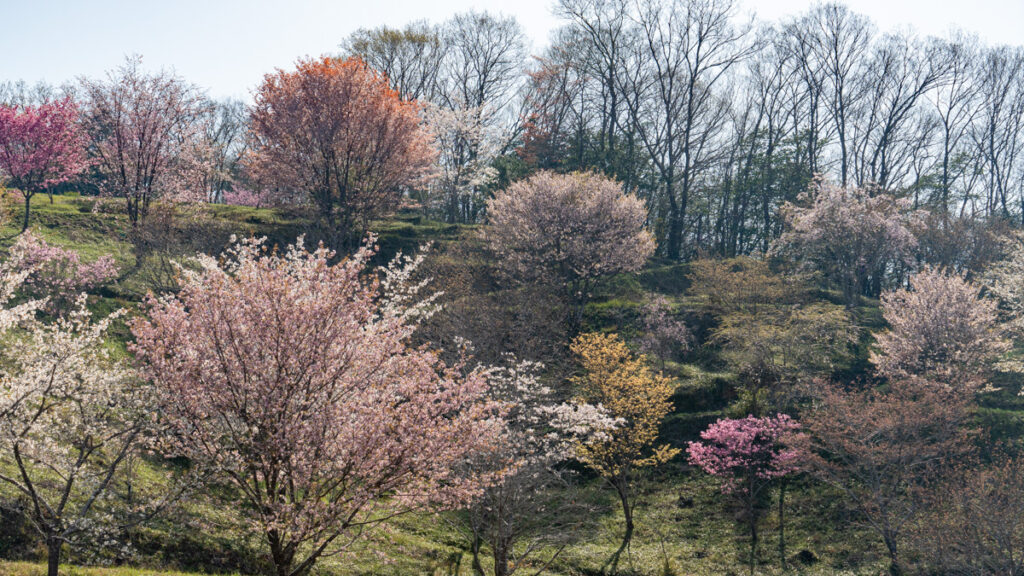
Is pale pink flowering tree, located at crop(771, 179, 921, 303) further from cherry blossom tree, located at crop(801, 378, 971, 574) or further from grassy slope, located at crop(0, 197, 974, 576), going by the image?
cherry blossom tree, located at crop(801, 378, 971, 574)

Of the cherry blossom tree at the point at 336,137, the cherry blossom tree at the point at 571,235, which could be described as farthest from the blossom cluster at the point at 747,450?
the cherry blossom tree at the point at 336,137

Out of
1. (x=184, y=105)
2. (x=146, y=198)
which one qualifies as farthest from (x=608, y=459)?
(x=184, y=105)

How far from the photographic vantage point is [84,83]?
25906mm

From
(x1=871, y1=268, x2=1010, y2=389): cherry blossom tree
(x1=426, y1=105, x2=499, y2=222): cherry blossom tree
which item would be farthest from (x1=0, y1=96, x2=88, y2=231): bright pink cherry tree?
(x1=871, y1=268, x2=1010, y2=389): cherry blossom tree

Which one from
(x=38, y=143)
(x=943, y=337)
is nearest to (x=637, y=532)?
(x=943, y=337)

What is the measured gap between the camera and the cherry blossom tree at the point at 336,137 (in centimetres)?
2583

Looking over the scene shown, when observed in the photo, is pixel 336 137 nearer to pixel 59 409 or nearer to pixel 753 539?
pixel 59 409

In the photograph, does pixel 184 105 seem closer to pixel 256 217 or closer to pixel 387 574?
pixel 256 217

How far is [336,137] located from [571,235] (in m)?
12.5

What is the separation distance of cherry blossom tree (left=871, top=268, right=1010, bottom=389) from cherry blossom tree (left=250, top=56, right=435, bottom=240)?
23431 mm

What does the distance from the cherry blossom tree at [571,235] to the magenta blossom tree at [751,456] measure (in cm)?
1025

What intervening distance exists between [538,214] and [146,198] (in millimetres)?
19138

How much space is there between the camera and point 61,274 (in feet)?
71.5

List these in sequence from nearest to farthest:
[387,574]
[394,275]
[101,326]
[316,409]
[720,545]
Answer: [316,409] → [101,326] → [394,275] → [387,574] → [720,545]
